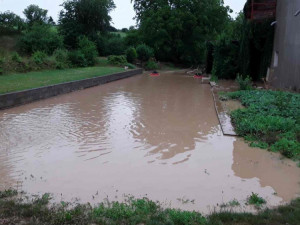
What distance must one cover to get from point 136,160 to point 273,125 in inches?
147

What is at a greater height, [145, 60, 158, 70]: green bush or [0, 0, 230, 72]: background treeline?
[0, 0, 230, 72]: background treeline

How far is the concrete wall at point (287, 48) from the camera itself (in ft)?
46.9

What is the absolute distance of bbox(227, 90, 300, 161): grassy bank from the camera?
286 inches

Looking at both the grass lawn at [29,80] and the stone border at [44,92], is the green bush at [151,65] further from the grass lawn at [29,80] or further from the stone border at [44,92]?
the grass lawn at [29,80]

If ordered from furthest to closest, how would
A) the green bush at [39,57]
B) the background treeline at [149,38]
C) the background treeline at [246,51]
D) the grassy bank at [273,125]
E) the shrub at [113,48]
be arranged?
the shrub at [113,48] → the green bush at [39,57] → the background treeline at [149,38] → the background treeline at [246,51] → the grassy bank at [273,125]

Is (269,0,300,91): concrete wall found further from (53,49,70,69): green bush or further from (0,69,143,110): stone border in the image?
(53,49,70,69): green bush

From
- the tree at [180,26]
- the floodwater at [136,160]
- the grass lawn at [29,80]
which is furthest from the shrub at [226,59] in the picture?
the tree at [180,26]

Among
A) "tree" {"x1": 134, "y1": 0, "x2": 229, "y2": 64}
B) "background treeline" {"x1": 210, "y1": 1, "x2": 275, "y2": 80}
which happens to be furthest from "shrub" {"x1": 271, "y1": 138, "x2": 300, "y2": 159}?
"tree" {"x1": 134, "y1": 0, "x2": 229, "y2": 64}

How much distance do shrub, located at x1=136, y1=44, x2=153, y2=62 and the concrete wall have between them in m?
18.4

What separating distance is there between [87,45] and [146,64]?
7.77m

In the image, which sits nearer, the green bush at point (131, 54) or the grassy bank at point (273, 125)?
the grassy bank at point (273, 125)

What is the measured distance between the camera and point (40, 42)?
27.9m

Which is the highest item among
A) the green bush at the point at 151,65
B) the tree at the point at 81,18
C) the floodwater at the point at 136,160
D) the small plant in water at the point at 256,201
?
the tree at the point at 81,18

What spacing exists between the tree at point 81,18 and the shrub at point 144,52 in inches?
198
